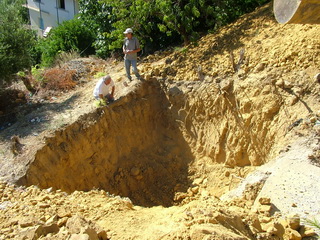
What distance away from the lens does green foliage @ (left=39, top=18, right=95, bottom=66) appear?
44.5 ft

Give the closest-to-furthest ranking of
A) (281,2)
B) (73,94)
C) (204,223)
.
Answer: (204,223)
(281,2)
(73,94)

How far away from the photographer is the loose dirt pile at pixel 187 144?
509cm

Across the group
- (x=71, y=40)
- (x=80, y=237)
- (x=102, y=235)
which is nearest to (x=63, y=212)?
(x=102, y=235)

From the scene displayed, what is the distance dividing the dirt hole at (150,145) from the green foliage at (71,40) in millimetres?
5663

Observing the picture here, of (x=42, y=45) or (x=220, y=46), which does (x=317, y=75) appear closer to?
(x=220, y=46)

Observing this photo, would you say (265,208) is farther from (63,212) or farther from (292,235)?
(63,212)

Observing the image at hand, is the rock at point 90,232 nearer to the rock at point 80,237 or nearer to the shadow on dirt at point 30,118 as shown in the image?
the rock at point 80,237

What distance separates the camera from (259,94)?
7.58 m

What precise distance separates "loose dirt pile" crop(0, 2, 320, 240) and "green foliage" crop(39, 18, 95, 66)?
386 cm

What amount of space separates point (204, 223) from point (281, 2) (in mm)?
3029

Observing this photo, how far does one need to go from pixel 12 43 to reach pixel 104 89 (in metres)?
2.95

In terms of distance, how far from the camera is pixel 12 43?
907 cm

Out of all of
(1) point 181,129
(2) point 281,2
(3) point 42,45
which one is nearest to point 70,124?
(1) point 181,129

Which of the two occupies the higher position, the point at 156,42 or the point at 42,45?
the point at 42,45
